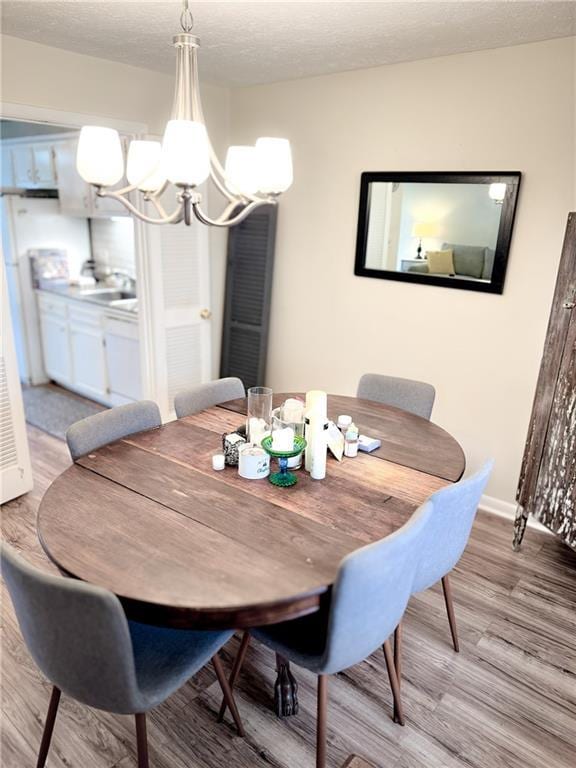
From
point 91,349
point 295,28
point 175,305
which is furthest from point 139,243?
point 295,28

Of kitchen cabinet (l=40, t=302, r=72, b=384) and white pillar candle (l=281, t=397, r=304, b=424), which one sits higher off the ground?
white pillar candle (l=281, t=397, r=304, b=424)

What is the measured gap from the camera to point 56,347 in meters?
4.87

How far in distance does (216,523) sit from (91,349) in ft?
10.8

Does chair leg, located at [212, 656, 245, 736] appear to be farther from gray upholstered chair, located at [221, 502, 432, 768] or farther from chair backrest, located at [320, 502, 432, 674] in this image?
chair backrest, located at [320, 502, 432, 674]

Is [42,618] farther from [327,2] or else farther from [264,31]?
[264,31]

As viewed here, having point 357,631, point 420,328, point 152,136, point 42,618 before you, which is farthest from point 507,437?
point 152,136

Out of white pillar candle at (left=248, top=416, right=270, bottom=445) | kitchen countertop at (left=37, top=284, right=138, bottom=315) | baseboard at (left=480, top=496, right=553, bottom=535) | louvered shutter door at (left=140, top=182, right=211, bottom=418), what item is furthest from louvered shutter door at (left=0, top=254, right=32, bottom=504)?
baseboard at (left=480, top=496, right=553, bottom=535)

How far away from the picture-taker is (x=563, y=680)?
199 centimetres

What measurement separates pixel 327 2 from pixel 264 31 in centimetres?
47

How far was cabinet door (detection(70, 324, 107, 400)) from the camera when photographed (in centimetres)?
438

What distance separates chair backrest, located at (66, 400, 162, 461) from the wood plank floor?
0.85m

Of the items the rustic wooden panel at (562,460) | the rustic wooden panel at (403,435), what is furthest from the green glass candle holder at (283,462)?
the rustic wooden panel at (562,460)

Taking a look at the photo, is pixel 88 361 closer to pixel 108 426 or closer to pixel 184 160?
pixel 108 426

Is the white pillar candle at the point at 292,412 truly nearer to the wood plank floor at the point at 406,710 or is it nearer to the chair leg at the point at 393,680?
the chair leg at the point at 393,680
